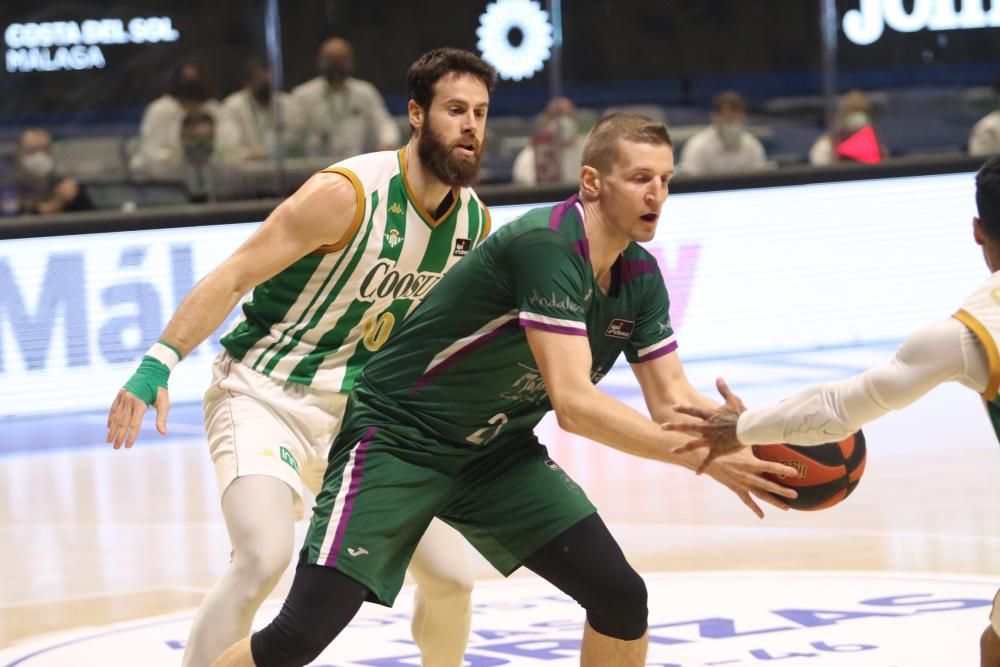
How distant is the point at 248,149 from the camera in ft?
37.9

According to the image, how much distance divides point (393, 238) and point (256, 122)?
6931mm

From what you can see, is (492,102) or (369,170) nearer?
(369,170)

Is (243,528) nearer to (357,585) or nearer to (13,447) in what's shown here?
(357,585)

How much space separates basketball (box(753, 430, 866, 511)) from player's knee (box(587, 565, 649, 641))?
0.44m

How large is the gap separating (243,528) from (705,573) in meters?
2.75

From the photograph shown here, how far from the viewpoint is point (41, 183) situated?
1125 centimetres

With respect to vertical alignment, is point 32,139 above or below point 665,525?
above

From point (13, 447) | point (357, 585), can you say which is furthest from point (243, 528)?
point (13, 447)

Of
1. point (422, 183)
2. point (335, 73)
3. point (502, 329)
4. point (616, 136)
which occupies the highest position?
point (335, 73)

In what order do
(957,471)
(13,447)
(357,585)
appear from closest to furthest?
1. (357,585)
2. (957,471)
3. (13,447)

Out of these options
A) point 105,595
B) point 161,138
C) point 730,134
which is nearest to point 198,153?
point 161,138

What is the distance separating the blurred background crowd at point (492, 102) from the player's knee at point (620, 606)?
6.53 m

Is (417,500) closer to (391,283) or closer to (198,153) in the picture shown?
(391,283)

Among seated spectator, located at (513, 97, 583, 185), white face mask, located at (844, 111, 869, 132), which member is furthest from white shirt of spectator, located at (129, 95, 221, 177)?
white face mask, located at (844, 111, 869, 132)
